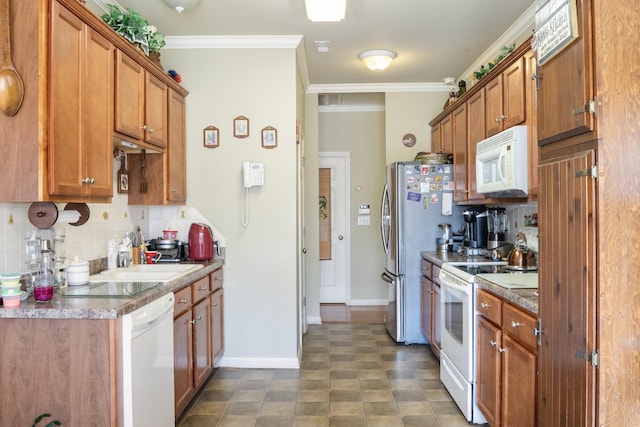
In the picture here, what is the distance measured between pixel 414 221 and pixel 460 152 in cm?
75

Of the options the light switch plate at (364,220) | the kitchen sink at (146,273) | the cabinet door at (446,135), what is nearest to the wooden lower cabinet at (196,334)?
the kitchen sink at (146,273)

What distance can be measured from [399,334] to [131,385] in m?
2.84

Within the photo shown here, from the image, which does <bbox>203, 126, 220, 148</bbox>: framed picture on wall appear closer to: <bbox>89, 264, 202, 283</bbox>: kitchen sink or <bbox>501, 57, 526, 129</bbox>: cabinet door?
<bbox>89, 264, 202, 283</bbox>: kitchen sink

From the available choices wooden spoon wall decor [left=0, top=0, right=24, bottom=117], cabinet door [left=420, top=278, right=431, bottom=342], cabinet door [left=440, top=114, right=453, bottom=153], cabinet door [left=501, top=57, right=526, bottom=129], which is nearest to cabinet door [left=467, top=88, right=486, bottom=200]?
cabinet door [left=501, top=57, right=526, bottom=129]

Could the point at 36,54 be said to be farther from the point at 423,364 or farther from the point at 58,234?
the point at 423,364

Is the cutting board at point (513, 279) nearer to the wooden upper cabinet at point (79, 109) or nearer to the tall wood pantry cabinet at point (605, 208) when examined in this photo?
the tall wood pantry cabinet at point (605, 208)

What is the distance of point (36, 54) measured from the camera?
5.90 feet

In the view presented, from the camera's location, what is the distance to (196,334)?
2.92m

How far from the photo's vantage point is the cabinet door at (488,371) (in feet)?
7.63

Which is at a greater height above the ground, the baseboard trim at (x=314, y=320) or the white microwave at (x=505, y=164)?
the white microwave at (x=505, y=164)

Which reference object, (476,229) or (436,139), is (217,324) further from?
(436,139)

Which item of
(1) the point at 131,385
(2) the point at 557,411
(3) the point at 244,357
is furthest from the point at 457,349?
(1) the point at 131,385

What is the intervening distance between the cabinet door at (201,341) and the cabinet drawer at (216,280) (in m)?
0.14

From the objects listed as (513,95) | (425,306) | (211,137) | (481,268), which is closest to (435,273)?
(425,306)
